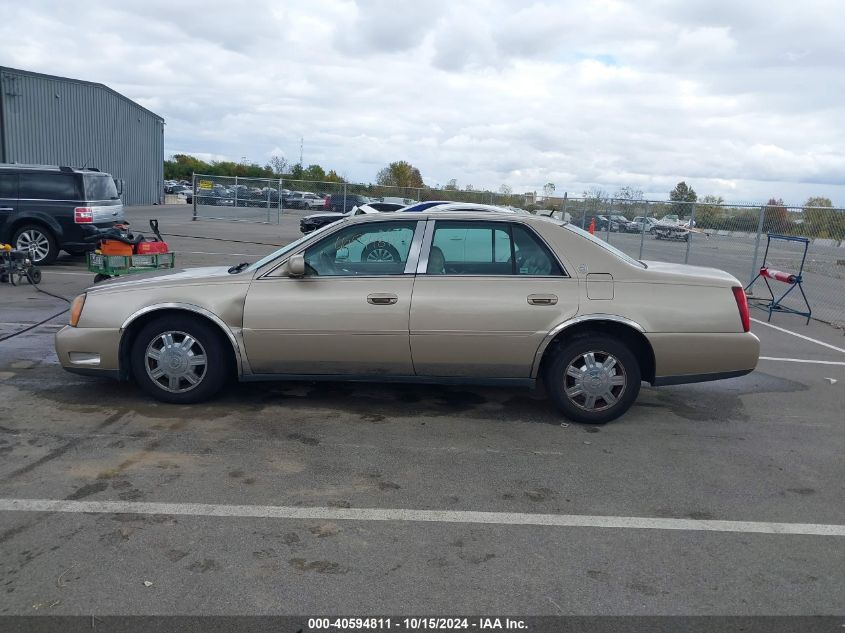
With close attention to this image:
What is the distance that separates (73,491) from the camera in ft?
13.5

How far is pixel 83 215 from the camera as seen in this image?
13.3 metres

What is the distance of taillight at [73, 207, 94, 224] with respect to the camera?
43.6 feet

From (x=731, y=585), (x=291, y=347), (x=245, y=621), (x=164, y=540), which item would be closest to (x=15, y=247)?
(x=291, y=347)

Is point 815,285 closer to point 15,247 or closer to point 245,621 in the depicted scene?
point 245,621

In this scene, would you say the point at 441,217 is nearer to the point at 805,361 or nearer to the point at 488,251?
the point at 488,251

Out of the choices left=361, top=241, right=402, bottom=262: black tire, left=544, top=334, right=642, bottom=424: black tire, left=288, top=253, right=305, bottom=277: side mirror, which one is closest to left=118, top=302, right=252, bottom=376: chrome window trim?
left=288, top=253, right=305, bottom=277: side mirror

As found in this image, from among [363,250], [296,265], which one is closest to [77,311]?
[296,265]

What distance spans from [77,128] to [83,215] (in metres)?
27.1

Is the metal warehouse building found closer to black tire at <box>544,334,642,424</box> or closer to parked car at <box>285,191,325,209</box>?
parked car at <box>285,191,325,209</box>

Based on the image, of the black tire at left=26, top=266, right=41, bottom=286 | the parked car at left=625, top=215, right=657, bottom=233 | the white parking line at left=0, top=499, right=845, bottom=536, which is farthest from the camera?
the parked car at left=625, top=215, right=657, bottom=233

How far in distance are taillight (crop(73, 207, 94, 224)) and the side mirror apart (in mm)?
9485

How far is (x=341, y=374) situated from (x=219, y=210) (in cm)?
2947

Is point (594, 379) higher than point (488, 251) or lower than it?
lower

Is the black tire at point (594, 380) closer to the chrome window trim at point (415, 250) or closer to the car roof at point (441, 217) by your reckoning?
the car roof at point (441, 217)
